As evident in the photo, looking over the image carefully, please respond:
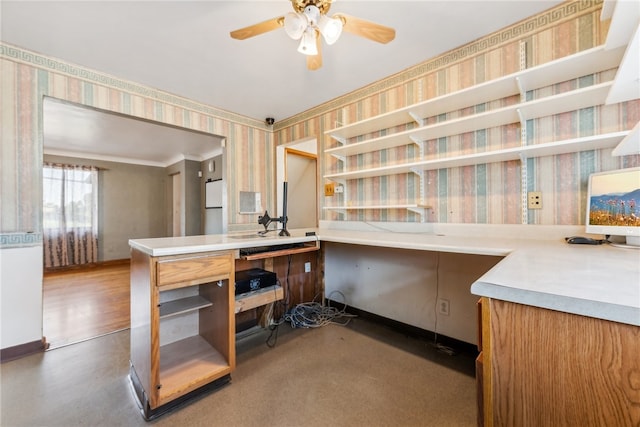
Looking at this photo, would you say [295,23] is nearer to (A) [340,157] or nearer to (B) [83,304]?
(A) [340,157]

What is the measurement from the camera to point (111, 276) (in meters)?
4.39

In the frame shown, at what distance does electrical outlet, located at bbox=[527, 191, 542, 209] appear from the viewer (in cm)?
167

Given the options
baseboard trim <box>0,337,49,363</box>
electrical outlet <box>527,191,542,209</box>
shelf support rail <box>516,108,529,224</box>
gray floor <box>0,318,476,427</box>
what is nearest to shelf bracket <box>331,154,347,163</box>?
shelf support rail <box>516,108,529,224</box>

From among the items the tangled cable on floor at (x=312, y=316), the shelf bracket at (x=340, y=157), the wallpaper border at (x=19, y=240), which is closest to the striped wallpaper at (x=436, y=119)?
the wallpaper border at (x=19, y=240)

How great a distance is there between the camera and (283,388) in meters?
1.56

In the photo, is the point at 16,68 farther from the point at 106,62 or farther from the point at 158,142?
the point at 158,142

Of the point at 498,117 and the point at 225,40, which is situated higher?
the point at 225,40

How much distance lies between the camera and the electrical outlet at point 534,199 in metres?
1.67

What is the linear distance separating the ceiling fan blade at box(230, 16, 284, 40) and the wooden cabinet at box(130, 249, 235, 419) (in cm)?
128

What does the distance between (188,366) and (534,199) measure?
2434 mm

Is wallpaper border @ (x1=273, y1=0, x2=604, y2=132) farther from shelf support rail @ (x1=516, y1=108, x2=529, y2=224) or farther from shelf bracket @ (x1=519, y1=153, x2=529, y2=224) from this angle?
shelf bracket @ (x1=519, y1=153, x2=529, y2=224)

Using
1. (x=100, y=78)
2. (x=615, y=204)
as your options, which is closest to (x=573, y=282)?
(x=615, y=204)

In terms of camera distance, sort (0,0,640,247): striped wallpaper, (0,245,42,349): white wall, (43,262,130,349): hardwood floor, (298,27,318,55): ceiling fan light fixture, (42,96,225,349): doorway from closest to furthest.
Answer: (298,27,318,55): ceiling fan light fixture
(0,0,640,247): striped wallpaper
(0,245,42,349): white wall
(43,262,130,349): hardwood floor
(42,96,225,349): doorway

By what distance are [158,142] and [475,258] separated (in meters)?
4.99
